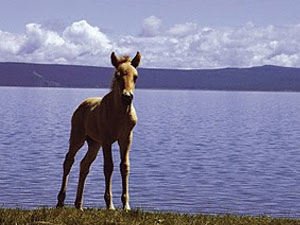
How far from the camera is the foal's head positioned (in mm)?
14695

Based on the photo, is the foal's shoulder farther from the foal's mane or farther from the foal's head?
the foal's head

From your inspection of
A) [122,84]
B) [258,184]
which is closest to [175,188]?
[258,184]

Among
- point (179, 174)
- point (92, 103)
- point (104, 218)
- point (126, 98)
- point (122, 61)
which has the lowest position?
point (179, 174)

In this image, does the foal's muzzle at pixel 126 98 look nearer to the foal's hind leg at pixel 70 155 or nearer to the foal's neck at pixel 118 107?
the foal's neck at pixel 118 107

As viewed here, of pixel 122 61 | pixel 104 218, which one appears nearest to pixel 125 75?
pixel 122 61

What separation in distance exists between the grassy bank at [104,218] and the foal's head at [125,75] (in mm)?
2411

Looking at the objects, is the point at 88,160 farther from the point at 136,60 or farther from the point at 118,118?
the point at 136,60

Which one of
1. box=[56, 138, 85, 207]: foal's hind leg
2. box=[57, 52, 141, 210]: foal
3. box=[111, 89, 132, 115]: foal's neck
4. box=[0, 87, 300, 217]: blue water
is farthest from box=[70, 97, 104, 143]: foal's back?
box=[0, 87, 300, 217]: blue water

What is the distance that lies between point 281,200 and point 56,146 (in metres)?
36.0

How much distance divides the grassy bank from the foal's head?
241cm

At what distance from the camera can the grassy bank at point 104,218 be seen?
12.9 metres

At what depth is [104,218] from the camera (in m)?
13.3

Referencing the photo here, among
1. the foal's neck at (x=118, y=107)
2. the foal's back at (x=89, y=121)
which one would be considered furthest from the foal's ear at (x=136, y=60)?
the foal's back at (x=89, y=121)

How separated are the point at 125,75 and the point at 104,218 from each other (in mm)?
3172
